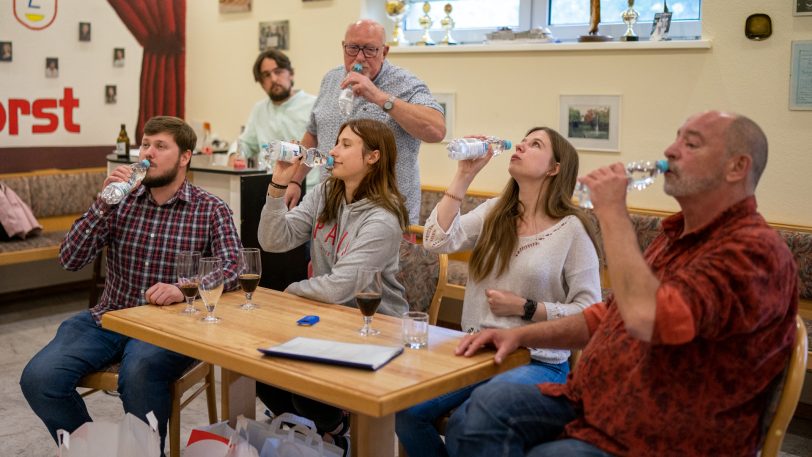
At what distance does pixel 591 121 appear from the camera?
182 inches

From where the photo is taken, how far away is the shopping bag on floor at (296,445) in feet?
8.38

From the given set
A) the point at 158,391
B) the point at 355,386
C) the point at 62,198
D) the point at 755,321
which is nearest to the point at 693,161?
the point at 755,321

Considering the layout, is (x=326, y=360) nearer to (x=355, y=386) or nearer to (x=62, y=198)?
(x=355, y=386)

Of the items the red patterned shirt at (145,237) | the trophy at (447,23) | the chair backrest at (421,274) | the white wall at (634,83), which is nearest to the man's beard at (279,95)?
the white wall at (634,83)

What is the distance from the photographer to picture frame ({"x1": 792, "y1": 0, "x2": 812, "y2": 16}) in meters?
3.93

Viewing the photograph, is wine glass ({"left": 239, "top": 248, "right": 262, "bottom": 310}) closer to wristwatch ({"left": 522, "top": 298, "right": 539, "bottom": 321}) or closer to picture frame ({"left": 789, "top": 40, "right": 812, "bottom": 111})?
wristwatch ({"left": 522, "top": 298, "right": 539, "bottom": 321})

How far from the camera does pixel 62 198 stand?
5941 mm

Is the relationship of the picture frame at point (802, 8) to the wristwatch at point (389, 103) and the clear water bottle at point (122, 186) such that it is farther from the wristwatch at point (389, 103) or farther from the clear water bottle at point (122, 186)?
the clear water bottle at point (122, 186)

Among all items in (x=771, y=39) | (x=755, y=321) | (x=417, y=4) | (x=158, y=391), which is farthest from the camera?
(x=417, y=4)

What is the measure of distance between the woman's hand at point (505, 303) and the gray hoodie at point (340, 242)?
0.46m

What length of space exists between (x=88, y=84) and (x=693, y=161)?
17.0ft

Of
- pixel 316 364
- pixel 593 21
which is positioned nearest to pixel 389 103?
pixel 316 364

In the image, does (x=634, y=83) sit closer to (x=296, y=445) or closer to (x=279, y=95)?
(x=279, y=95)

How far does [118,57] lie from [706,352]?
213 inches
